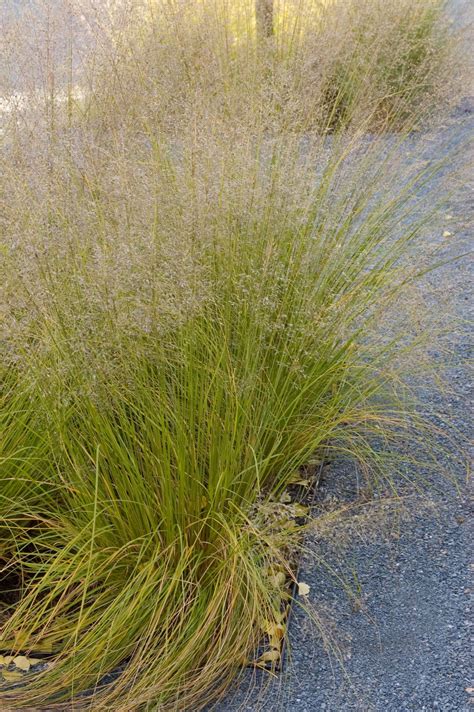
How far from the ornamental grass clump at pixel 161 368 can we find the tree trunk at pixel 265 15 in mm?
1592

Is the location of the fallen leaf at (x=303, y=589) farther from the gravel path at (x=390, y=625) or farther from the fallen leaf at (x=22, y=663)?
the fallen leaf at (x=22, y=663)

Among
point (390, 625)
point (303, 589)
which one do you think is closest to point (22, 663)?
point (303, 589)

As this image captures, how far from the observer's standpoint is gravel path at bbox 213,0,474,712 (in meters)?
1.90

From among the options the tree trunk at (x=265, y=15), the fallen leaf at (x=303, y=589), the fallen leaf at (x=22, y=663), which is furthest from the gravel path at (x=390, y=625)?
the tree trunk at (x=265, y=15)

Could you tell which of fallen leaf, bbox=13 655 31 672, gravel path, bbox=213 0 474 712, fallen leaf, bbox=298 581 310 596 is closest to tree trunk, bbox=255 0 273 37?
gravel path, bbox=213 0 474 712

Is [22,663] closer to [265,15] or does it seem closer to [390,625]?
[390,625]

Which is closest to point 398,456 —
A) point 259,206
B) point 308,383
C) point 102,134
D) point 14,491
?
point 308,383

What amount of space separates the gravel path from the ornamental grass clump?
102 mm

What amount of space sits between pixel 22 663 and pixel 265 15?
389 centimetres

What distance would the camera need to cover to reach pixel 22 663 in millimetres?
2062

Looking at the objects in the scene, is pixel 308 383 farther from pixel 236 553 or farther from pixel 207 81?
pixel 207 81

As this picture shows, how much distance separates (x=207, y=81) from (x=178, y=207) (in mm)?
1217

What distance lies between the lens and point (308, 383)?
2.50 m

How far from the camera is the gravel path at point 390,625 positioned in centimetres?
190
